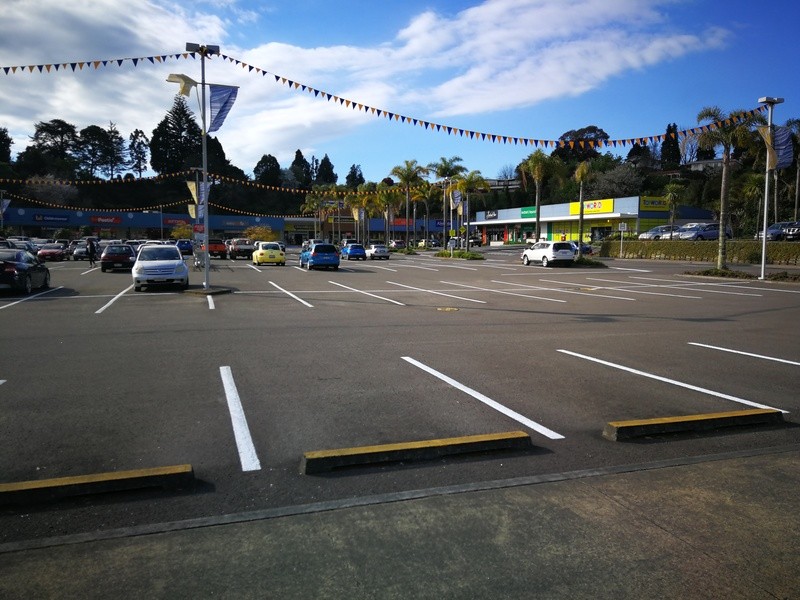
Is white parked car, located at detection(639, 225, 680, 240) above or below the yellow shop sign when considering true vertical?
below

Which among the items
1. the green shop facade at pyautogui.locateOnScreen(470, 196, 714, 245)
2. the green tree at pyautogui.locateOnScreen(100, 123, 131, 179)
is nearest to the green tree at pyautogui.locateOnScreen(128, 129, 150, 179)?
the green tree at pyautogui.locateOnScreen(100, 123, 131, 179)

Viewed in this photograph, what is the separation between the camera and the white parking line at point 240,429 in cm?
486

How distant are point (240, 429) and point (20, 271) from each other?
54.5 feet

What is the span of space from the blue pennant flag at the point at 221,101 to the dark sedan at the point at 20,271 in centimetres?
756

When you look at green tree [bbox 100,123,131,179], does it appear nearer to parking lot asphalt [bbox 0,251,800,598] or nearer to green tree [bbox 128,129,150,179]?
green tree [bbox 128,129,150,179]

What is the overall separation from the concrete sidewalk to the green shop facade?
164 feet

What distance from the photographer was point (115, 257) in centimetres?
3047

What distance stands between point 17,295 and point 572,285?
1979cm

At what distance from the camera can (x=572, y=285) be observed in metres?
23.7

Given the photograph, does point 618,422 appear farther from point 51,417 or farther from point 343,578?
point 51,417

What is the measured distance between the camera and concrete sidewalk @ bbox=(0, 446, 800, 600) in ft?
10.2

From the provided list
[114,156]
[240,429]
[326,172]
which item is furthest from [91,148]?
[240,429]

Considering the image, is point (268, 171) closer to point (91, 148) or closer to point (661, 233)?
point (91, 148)

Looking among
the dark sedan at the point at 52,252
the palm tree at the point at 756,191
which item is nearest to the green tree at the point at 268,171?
the dark sedan at the point at 52,252
